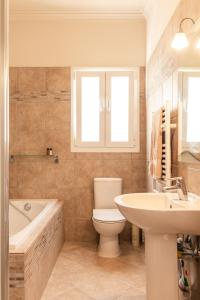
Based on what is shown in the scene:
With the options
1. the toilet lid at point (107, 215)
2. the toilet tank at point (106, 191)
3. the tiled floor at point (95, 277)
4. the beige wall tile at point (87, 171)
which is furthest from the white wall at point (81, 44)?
the tiled floor at point (95, 277)

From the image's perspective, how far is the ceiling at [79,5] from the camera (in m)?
3.51

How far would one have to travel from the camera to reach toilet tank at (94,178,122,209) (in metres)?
3.63

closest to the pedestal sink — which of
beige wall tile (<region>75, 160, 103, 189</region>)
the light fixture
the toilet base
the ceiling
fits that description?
the light fixture

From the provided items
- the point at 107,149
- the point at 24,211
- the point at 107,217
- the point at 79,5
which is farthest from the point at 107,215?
the point at 79,5

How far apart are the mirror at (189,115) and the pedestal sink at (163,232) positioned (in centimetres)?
31

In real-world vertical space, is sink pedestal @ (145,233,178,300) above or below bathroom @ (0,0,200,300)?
below

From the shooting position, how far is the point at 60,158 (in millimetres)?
3811

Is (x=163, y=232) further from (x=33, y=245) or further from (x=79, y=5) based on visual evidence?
(x=79, y=5)

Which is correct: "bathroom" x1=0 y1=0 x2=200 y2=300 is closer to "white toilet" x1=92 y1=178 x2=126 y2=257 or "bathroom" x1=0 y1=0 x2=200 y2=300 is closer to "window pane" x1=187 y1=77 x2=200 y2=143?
"white toilet" x1=92 y1=178 x2=126 y2=257

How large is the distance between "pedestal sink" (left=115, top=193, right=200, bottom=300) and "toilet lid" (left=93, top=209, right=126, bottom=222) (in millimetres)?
1168

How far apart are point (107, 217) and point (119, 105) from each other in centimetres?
148

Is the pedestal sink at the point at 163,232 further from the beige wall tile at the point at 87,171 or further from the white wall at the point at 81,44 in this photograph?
the white wall at the point at 81,44

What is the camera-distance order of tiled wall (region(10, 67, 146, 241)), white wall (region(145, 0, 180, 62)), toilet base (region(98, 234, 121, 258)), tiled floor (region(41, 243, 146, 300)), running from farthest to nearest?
tiled wall (region(10, 67, 146, 241))
toilet base (region(98, 234, 121, 258))
white wall (region(145, 0, 180, 62))
tiled floor (region(41, 243, 146, 300))

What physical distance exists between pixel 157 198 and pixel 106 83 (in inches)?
84.7
